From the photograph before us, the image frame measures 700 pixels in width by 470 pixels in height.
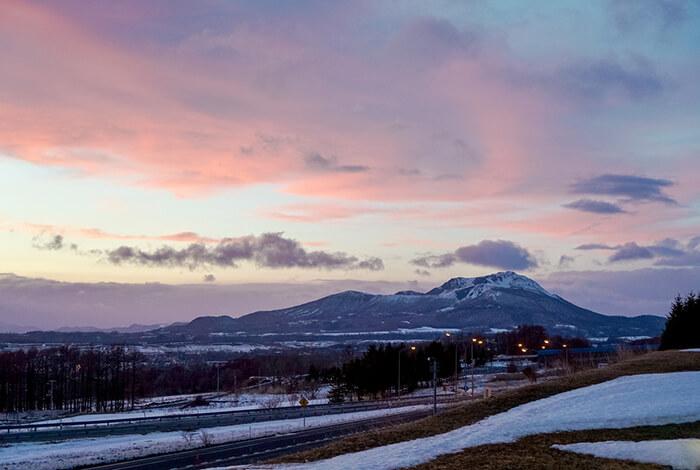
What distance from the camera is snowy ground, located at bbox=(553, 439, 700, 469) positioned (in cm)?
1665

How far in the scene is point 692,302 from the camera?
6575 centimetres

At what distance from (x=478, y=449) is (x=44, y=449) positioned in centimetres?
3352

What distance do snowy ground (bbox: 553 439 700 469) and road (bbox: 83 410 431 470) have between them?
1955 centimetres

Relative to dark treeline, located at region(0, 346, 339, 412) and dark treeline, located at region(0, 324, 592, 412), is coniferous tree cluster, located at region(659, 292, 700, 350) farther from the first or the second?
dark treeline, located at region(0, 346, 339, 412)

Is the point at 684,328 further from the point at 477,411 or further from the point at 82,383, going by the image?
the point at 82,383

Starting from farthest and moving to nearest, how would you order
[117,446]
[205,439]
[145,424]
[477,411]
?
1. [145,424]
2. [205,439]
3. [117,446]
4. [477,411]

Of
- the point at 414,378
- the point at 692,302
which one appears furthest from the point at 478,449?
→ the point at 414,378

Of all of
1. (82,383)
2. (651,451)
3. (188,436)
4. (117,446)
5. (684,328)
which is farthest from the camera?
(82,383)

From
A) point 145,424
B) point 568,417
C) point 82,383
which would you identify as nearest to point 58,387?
point 82,383

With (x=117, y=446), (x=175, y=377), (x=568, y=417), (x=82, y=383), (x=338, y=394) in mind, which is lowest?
(x=175, y=377)

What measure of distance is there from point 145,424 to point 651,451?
46.0 meters

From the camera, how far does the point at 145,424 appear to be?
2200 inches

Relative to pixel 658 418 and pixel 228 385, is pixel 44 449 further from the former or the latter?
pixel 228 385

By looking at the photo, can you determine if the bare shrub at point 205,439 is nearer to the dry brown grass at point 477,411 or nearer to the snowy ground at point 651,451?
the dry brown grass at point 477,411
